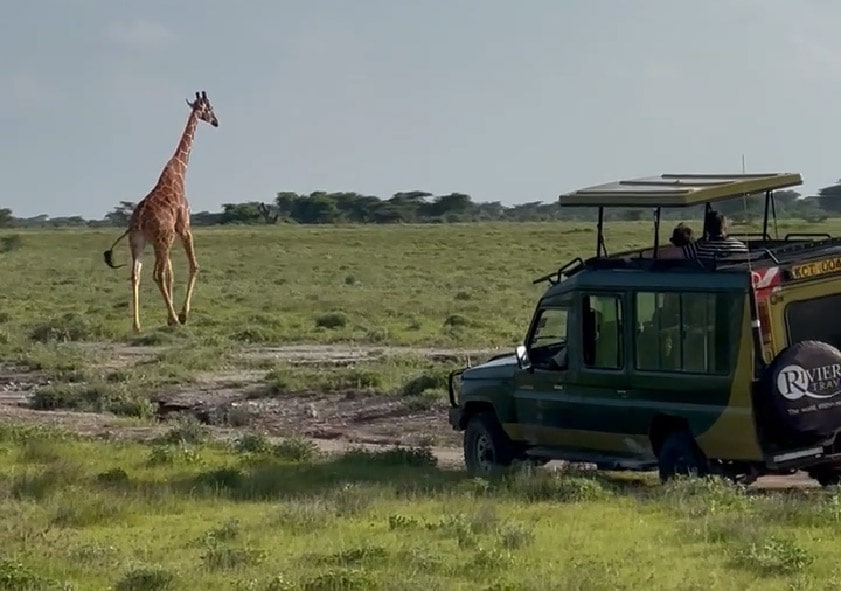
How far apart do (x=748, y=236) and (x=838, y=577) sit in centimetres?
593

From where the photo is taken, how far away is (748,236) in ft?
47.3

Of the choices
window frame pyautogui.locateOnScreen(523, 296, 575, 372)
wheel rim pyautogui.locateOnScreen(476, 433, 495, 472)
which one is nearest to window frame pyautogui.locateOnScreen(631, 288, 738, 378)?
window frame pyautogui.locateOnScreen(523, 296, 575, 372)

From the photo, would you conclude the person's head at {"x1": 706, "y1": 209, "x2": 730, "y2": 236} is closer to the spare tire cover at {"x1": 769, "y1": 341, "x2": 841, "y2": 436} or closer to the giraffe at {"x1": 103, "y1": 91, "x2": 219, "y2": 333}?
the spare tire cover at {"x1": 769, "y1": 341, "x2": 841, "y2": 436}

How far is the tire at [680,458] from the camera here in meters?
12.2

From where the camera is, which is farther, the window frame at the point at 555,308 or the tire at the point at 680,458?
the window frame at the point at 555,308

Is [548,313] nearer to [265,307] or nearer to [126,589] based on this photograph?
[126,589]

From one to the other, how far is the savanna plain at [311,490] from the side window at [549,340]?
921mm

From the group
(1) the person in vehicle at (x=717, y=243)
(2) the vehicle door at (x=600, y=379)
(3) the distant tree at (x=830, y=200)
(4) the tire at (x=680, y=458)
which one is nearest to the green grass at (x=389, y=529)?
(4) the tire at (x=680, y=458)

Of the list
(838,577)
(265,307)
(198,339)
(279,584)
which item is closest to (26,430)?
(279,584)

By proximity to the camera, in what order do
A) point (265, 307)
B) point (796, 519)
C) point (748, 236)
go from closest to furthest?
point (796, 519) → point (748, 236) → point (265, 307)

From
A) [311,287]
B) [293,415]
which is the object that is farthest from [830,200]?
[293,415]

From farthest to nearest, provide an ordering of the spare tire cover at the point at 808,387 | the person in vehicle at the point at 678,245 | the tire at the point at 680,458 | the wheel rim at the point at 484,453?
the wheel rim at the point at 484,453 → the person in vehicle at the point at 678,245 → the tire at the point at 680,458 → the spare tire cover at the point at 808,387

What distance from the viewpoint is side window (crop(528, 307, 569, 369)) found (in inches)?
529

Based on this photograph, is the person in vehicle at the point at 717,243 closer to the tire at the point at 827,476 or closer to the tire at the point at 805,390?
the tire at the point at 805,390
